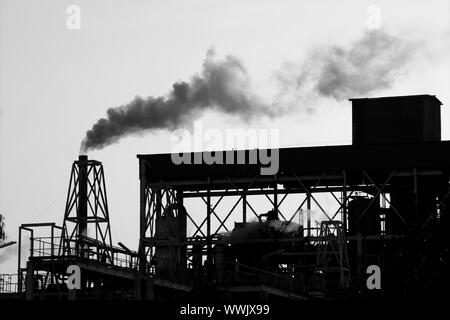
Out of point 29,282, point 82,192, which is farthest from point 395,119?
point 29,282

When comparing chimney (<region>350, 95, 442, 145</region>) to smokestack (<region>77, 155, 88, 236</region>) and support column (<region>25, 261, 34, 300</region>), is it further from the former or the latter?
support column (<region>25, 261, 34, 300</region>)

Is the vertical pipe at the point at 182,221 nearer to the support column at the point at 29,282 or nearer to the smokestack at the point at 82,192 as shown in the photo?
the smokestack at the point at 82,192

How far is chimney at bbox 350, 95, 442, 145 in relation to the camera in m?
109

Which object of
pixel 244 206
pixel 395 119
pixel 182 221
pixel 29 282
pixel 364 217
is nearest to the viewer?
pixel 29 282

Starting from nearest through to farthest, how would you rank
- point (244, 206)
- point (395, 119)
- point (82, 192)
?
point (82, 192) < point (395, 119) < point (244, 206)

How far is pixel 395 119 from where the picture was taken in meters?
109

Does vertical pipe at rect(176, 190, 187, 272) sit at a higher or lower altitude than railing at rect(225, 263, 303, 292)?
higher

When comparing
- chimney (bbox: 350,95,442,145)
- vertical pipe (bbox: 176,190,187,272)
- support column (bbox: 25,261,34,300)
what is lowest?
support column (bbox: 25,261,34,300)

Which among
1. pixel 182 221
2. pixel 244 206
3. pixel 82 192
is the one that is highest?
pixel 82 192

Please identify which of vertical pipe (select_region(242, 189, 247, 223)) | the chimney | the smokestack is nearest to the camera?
the smokestack

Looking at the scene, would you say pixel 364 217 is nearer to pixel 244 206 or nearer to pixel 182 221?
pixel 244 206

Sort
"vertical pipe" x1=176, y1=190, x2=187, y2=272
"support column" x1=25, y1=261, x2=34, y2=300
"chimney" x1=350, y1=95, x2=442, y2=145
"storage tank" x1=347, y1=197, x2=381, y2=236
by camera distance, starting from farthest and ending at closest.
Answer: "vertical pipe" x1=176, y1=190, x2=187, y2=272, "chimney" x1=350, y1=95, x2=442, y2=145, "storage tank" x1=347, y1=197, x2=381, y2=236, "support column" x1=25, y1=261, x2=34, y2=300

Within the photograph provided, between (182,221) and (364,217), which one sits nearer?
(364,217)

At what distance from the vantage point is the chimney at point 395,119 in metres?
Result: 109
